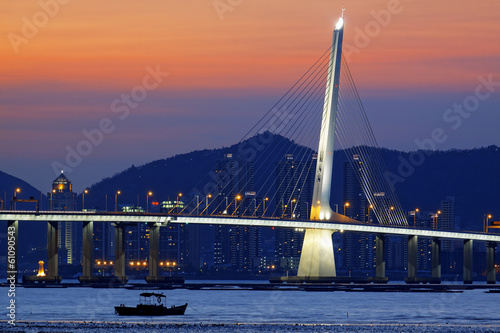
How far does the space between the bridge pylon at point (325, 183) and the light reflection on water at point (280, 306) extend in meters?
9.48

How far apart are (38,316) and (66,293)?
50264 mm

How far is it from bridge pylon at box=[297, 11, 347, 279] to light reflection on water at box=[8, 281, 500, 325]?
9481mm

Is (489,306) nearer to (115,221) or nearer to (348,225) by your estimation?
(348,225)

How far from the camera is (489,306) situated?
480 ft

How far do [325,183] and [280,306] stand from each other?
142ft

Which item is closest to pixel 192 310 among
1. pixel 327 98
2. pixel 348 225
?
pixel 327 98

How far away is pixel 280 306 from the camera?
139m

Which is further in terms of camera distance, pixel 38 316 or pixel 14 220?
pixel 14 220

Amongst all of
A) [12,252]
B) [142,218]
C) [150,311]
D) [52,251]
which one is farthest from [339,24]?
[150,311]

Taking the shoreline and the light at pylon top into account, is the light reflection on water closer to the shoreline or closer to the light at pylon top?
the shoreline

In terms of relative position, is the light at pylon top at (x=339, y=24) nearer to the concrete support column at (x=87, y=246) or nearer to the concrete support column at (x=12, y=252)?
the concrete support column at (x=87, y=246)

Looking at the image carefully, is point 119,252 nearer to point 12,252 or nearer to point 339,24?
point 12,252

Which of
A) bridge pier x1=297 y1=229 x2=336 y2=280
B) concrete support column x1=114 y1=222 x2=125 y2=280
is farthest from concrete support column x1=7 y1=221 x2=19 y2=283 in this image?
bridge pier x1=297 y1=229 x2=336 y2=280

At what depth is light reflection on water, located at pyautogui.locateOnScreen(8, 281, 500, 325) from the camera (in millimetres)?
119062
